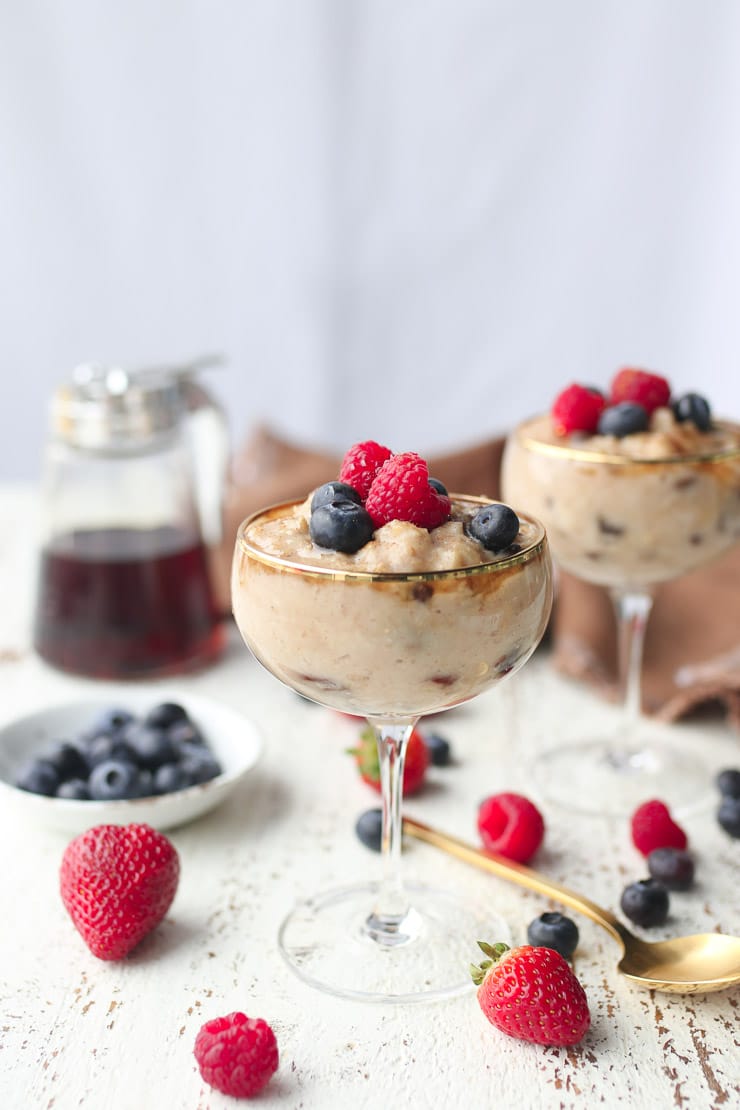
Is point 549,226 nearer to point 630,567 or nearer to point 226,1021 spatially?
point 630,567

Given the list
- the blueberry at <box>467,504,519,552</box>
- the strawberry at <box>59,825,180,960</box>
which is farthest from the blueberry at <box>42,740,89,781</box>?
the blueberry at <box>467,504,519,552</box>

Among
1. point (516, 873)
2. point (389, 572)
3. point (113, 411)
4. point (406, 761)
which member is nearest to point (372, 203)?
point (113, 411)

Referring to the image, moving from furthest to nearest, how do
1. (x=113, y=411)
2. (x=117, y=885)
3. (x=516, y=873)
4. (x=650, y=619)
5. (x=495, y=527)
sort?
1. (x=650, y=619)
2. (x=113, y=411)
3. (x=516, y=873)
4. (x=117, y=885)
5. (x=495, y=527)

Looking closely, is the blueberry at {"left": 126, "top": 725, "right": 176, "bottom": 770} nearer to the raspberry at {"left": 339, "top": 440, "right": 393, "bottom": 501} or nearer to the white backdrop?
the raspberry at {"left": 339, "top": 440, "right": 393, "bottom": 501}

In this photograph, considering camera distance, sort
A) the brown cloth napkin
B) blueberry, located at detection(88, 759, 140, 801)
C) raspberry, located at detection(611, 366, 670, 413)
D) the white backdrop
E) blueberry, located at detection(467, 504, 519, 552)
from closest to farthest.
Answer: blueberry, located at detection(467, 504, 519, 552) < blueberry, located at detection(88, 759, 140, 801) < raspberry, located at detection(611, 366, 670, 413) < the brown cloth napkin < the white backdrop

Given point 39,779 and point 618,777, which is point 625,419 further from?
point 39,779

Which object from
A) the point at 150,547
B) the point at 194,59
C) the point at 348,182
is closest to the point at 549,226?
the point at 348,182
